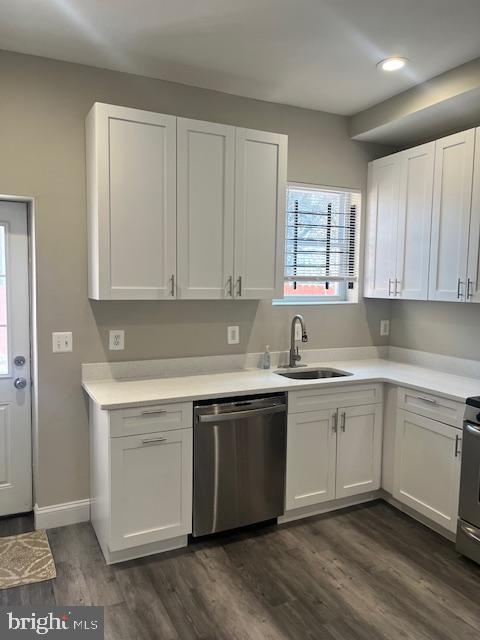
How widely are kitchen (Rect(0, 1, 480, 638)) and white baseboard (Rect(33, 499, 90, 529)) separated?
1 cm

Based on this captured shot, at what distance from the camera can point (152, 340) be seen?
315 cm

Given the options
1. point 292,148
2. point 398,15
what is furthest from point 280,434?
point 398,15

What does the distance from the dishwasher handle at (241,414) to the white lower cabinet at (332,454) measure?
4.7 inches

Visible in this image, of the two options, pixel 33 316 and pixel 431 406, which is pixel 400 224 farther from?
pixel 33 316

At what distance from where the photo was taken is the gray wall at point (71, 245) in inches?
108

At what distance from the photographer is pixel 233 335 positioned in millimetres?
3412

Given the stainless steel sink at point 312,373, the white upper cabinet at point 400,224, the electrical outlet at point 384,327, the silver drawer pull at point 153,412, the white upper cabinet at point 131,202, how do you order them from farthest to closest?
the electrical outlet at point 384,327, the stainless steel sink at point 312,373, the white upper cabinet at point 400,224, the white upper cabinet at point 131,202, the silver drawer pull at point 153,412

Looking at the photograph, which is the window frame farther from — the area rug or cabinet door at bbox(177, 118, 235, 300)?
the area rug

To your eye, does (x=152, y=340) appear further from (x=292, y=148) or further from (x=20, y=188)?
(x=292, y=148)

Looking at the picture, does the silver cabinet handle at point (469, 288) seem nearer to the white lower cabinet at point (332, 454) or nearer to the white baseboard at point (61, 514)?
the white lower cabinet at point (332, 454)

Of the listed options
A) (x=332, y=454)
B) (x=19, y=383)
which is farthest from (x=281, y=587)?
(x=19, y=383)

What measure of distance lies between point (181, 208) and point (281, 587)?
2.09m

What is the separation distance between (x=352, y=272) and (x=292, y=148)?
107cm

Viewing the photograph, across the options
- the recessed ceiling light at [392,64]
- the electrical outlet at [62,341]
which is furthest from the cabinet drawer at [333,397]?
the recessed ceiling light at [392,64]
